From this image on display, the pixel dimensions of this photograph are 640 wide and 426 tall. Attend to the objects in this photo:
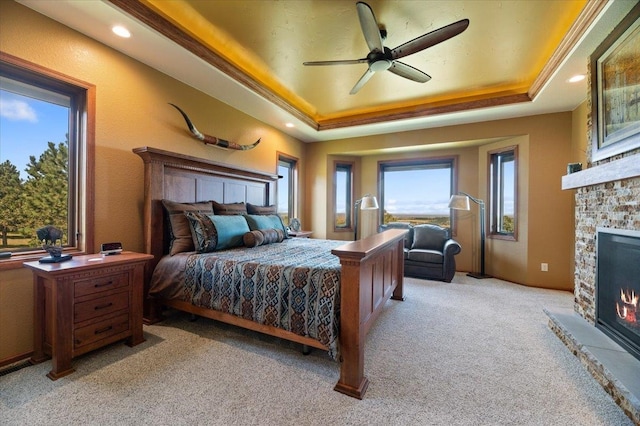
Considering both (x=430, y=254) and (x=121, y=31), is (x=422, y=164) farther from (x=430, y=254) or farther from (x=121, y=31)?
(x=121, y=31)

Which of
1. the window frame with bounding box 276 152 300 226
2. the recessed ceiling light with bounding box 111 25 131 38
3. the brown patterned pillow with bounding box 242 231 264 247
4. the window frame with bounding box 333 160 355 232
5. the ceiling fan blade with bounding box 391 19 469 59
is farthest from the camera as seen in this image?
the window frame with bounding box 333 160 355 232

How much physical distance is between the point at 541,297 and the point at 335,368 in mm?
3293

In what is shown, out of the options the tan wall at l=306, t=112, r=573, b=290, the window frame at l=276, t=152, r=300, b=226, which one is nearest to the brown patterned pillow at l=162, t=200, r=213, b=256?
the window frame at l=276, t=152, r=300, b=226

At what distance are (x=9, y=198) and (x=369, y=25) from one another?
10.2 ft

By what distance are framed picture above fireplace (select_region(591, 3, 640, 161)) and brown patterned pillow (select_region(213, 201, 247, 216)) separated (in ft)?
12.1

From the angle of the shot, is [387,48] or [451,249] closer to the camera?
[387,48]

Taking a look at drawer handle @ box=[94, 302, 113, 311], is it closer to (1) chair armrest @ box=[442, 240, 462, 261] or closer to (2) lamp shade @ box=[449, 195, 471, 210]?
(1) chair armrest @ box=[442, 240, 462, 261]

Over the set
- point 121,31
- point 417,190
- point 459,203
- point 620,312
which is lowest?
point 620,312

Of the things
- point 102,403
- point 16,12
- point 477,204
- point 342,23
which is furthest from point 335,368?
point 477,204

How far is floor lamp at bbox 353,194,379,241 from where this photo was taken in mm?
5096

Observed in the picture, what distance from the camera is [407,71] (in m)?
2.73

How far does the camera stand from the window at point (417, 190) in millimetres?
5336

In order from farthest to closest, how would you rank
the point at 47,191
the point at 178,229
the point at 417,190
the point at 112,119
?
the point at 417,190 → the point at 178,229 → the point at 112,119 → the point at 47,191

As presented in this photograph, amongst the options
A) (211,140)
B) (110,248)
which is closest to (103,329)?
(110,248)
